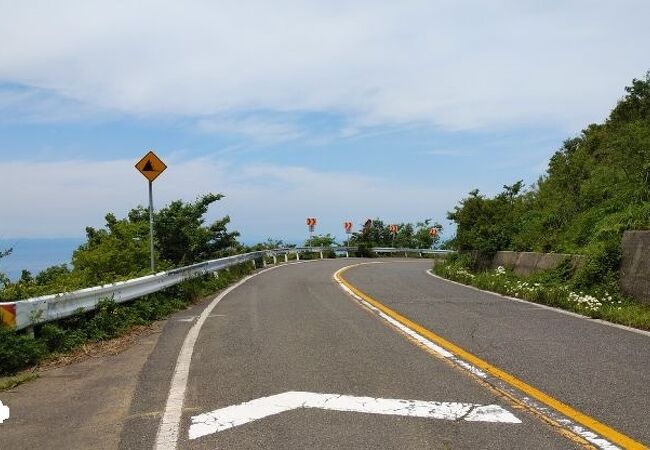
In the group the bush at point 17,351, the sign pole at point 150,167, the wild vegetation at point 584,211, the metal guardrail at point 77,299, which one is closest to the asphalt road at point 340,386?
the bush at point 17,351

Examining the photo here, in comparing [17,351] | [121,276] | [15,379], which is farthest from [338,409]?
[121,276]

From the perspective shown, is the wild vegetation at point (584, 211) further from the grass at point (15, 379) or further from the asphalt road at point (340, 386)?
the grass at point (15, 379)

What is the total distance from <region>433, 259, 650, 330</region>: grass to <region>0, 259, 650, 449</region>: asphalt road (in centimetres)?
62

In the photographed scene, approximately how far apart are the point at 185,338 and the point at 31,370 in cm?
230

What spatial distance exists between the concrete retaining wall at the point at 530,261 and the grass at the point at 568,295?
281 mm

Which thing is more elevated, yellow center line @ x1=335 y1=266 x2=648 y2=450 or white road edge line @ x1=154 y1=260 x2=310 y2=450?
white road edge line @ x1=154 y1=260 x2=310 y2=450

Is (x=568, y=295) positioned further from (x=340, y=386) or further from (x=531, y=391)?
(x=340, y=386)

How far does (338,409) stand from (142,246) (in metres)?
13.8

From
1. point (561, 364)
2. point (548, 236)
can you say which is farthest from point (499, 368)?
point (548, 236)

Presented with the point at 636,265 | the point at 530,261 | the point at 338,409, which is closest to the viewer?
the point at 338,409

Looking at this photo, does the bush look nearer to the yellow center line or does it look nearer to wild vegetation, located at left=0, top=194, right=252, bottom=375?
wild vegetation, located at left=0, top=194, right=252, bottom=375

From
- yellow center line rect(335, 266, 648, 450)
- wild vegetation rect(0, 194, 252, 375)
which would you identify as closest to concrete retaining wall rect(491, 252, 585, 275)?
yellow center line rect(335, 266, 648, 450)

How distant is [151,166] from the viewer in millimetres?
14141

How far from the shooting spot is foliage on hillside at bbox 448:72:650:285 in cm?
1366
